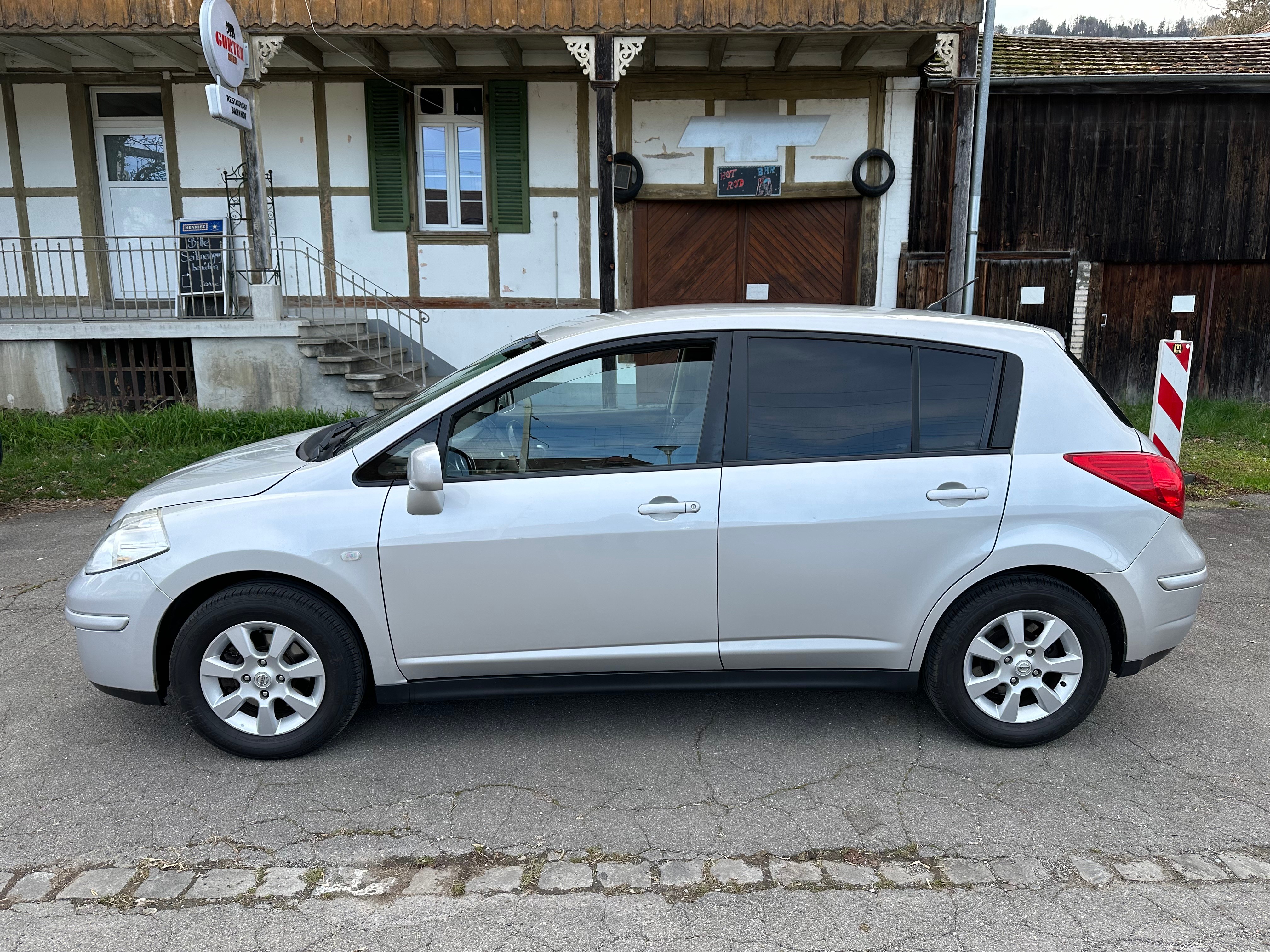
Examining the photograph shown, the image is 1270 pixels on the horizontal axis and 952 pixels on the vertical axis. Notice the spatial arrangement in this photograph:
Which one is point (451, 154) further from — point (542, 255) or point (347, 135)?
point (542, 255)

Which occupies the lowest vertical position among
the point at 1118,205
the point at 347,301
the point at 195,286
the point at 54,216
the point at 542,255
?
the point at 347,301

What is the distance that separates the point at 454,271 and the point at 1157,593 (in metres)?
9.66

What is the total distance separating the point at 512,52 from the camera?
1083cm

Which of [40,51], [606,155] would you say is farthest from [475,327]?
[40,51]

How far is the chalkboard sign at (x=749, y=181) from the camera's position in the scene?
11.3m

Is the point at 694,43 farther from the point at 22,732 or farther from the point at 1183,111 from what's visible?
the point at 22,732

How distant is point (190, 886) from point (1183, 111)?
13.0 m

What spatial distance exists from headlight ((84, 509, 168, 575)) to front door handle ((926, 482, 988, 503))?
2773 mm

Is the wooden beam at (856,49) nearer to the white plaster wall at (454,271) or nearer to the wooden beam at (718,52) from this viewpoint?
the wooden beam at (718,52)

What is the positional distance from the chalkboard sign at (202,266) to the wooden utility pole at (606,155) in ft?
15.1

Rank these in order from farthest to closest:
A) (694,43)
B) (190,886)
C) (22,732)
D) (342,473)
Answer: (694,43) < (22,732) < (342,473) < (190,886)

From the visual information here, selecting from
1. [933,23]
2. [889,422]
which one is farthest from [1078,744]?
[933,23]

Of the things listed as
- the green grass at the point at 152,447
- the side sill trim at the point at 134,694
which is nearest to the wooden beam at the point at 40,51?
the green grass at the point at 152,447

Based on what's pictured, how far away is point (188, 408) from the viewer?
9789 millimetres
